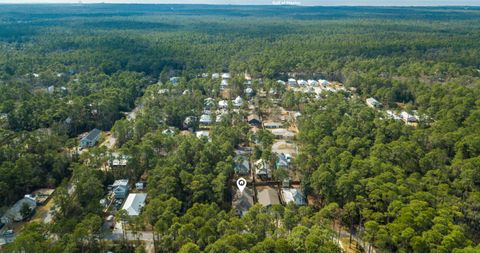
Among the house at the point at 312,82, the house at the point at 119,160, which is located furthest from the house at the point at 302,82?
the house at the point at 119,160

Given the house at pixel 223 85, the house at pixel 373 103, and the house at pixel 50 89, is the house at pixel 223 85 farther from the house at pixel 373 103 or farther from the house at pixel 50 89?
the house at pixel 50 89

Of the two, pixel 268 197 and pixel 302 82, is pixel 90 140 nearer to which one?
pixel 268 197

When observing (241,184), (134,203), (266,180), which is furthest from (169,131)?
(134,203)

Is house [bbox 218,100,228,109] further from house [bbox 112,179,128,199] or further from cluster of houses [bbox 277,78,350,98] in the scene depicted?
house [bbox 112,179,128,199]

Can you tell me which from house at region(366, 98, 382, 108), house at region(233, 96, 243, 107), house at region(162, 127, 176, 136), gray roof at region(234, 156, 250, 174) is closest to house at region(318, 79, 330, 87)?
house at region(366, 98, 382, 108)

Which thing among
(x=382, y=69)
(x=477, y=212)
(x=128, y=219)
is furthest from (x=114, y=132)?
(x=382, y=69)

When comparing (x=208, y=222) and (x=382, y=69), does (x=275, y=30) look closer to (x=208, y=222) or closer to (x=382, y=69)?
(x=382, y=69)
